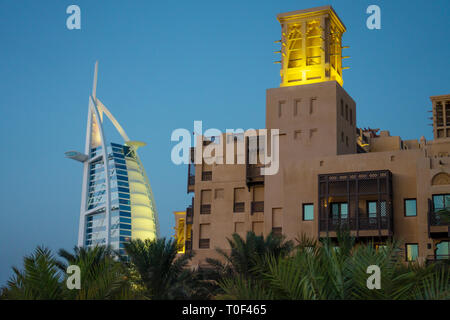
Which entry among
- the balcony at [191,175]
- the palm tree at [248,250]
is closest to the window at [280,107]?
the balcony at [191,175]

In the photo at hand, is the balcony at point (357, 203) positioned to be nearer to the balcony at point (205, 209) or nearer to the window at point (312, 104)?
the window at point (312, 104)

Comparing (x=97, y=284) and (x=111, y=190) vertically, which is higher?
(x=111, y=190)

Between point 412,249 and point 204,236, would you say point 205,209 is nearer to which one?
point 204,236

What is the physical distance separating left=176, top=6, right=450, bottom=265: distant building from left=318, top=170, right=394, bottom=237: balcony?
0.18 feet

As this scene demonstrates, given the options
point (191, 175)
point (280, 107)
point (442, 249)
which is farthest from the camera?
point (191, 175)

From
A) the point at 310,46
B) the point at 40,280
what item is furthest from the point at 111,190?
the point at 40,280

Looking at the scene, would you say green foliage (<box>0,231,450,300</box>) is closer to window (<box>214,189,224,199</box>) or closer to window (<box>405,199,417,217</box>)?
window (<box>405,199,417,217</box>)

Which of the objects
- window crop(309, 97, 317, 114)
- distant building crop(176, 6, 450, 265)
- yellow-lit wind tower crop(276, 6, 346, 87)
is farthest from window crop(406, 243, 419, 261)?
yellow-lit wind tower crop(276, 6, 346, 87)

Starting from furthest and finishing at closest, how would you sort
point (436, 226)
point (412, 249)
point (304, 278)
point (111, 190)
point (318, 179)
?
point (111, 190) < point (318, 179) < point (412, 249) < point (436, 226) < point (304, 278)

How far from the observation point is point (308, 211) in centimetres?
3722

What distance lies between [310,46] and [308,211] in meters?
12.8

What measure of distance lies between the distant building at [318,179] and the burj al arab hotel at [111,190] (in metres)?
68.6

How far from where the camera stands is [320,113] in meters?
40.8
